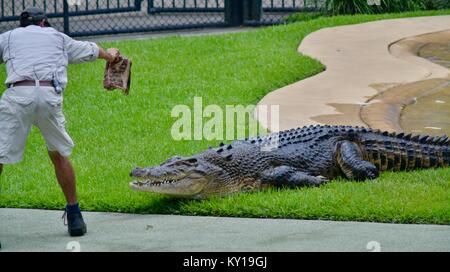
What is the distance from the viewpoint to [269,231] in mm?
7773

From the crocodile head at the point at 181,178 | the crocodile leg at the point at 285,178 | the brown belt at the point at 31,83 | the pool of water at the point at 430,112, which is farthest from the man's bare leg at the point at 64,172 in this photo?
the pool of water at the point at 430,112

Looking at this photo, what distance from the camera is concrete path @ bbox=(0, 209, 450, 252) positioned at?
24.0 feet

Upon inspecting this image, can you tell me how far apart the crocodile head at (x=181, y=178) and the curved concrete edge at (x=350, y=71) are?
210 cm

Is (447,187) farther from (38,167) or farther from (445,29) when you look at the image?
(445,29)

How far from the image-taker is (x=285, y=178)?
9008mm

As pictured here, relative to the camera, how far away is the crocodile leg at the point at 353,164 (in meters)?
9.19

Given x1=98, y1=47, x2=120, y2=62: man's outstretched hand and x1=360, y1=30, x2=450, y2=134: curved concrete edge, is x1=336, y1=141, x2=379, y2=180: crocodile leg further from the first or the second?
x1=98, y1=47, x2=120, y2=62: man's outstretched hand

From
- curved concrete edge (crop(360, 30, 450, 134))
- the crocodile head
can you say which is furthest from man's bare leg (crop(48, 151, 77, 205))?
curved concrete edge (crop(360, 30, 450, 134))

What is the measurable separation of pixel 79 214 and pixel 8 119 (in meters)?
0.80

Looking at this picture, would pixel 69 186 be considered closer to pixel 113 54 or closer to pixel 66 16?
pixel 113 54

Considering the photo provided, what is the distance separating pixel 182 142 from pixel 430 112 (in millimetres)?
2784

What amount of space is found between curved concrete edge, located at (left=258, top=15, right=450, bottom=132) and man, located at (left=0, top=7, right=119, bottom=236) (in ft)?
11.5
